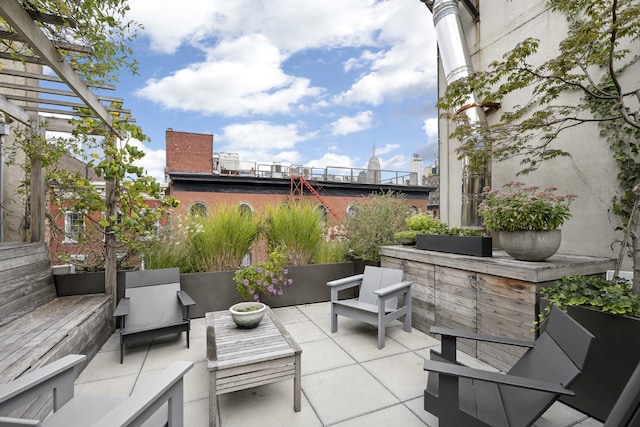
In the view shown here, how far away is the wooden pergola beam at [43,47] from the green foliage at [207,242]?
1.65 metres

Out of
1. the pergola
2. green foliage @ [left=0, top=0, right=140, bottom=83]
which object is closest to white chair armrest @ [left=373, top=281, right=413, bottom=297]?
the pergola

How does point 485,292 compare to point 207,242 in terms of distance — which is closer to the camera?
point 485,292

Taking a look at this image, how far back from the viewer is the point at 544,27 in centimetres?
380

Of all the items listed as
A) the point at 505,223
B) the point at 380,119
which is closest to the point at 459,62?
the point at 505,223

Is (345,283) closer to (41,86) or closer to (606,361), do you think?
(606,361)

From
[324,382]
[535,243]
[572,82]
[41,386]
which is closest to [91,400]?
[41,386]

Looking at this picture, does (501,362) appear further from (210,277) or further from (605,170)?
(210,277)

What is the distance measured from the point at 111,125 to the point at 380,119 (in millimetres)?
21584

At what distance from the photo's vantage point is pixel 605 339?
184 centimetres

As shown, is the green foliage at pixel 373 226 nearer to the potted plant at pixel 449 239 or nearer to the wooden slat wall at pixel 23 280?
the potted plant at pixel 449 239

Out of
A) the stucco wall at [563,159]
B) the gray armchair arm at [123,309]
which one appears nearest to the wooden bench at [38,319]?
the gray armchair arm at [123,309]

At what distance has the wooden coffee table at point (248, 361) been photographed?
1852 millimetres

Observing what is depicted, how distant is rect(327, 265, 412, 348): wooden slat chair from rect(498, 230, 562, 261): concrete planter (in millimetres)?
1112

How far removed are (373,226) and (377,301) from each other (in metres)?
1.68
